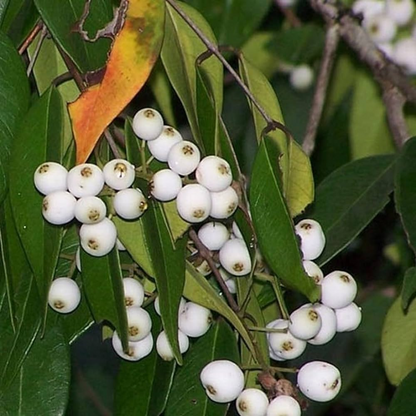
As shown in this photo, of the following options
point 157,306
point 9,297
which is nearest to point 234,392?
point 157,306

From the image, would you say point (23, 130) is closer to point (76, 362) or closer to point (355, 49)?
point (355, 49)

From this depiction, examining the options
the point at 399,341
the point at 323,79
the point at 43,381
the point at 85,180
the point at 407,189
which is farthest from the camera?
the point at 323,79

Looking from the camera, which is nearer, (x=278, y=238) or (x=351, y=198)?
(x=278, y=238)

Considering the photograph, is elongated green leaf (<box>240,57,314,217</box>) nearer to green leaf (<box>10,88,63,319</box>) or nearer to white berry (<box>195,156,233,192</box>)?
white berry (<box>195,156,233,192</box>)

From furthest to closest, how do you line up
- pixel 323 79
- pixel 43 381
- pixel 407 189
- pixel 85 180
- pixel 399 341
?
pixel 323 79 → pixel 399 341 → pixel 407 189 → pixel 43 381 → pixel 85 180

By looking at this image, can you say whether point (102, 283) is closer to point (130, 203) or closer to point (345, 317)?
point (130, 203)

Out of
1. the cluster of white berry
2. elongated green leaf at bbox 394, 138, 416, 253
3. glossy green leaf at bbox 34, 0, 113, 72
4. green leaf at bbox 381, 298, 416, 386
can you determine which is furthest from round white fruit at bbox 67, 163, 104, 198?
the cluster of white berry

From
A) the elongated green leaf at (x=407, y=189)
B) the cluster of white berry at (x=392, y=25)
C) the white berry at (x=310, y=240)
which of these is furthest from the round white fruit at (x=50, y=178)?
the cluster of white berry at (x=392, y=25)

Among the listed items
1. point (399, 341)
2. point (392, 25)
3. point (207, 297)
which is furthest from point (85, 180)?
point (392, 25)
